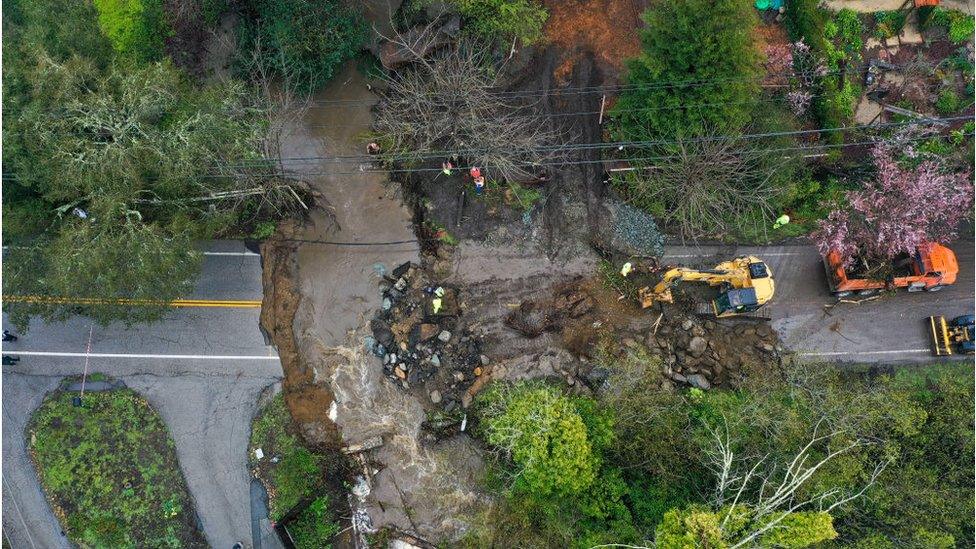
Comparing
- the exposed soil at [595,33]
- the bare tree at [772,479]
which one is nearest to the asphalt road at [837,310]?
the bare tree at [772,479]

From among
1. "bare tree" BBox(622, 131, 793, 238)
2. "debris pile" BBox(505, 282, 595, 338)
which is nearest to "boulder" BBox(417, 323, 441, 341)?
"debris pile" BBox(505, 282, 595, 338)

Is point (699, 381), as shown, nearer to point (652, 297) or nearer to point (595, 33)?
point (652, 297)

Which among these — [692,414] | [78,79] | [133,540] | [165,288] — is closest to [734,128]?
[692,414]

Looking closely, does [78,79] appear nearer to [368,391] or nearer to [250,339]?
[250,339]

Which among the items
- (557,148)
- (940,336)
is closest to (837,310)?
(940,336)

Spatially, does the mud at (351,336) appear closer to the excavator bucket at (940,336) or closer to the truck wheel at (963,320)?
the excavator bucket at (940,336)

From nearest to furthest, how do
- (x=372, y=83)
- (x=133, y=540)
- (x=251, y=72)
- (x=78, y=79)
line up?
(x=78, y=79), (x=133, y=540), (x=251, y=72), (x=372, y=83)
